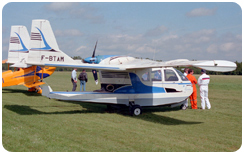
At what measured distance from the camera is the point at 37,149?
5953mm

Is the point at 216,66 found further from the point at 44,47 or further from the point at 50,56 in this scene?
the point at 44,47

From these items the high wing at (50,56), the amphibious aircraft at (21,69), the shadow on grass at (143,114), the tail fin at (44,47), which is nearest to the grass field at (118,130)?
the shadow on grass at (143,114)

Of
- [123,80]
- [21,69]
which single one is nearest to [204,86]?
[123,80]

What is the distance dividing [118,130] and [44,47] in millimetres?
4732

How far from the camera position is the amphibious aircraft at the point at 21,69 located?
1748cm

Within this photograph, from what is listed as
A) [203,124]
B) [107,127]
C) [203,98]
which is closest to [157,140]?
[107,127]

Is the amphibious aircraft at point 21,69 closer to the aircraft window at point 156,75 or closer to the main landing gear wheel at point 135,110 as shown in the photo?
the main landing gear wheel at point 135,110

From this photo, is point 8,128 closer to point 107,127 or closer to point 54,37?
point 107,127

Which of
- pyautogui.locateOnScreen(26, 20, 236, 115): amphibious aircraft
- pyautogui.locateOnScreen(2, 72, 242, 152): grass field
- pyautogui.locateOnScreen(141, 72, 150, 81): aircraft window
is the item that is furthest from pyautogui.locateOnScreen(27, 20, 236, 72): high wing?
pyautogui.locateOnScreen(2, 72, 242, 152): grass field

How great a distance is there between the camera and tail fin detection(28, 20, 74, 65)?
1023 cm

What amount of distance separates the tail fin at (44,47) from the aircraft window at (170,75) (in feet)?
13.2

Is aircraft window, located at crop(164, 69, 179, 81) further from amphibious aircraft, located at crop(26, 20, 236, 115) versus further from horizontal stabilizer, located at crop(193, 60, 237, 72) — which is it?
horizontal stabilizer, located at crop(193, 60, 237, 72)

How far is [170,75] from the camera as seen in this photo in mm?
11531

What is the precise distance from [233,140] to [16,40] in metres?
15.6
